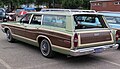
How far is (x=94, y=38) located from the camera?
20.6 feet

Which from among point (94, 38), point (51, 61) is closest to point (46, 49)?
point (51, 61)

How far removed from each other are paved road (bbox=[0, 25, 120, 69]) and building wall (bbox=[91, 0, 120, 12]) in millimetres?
40608

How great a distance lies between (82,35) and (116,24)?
316cm

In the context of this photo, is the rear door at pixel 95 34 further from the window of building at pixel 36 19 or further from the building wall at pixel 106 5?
the building wall at pixel 106 5

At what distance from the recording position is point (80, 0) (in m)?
51.3

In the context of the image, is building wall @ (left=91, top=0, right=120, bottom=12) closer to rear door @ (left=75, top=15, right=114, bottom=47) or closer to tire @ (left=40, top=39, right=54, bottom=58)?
rear door @ (left=75, top=15, right=114, bottom=47)

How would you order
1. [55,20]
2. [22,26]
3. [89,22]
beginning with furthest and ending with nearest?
[22,26]
[89,22]
[55,20]

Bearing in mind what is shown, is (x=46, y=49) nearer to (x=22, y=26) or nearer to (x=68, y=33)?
(x=68, y=33)

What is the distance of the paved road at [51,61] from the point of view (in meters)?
6.06

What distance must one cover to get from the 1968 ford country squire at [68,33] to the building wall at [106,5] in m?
40.4

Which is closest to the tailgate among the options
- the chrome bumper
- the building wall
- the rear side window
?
the chrome bumper

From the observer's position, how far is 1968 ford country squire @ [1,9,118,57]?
5.95m

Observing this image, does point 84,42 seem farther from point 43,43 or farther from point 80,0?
point 80,0

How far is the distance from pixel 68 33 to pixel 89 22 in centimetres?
221
